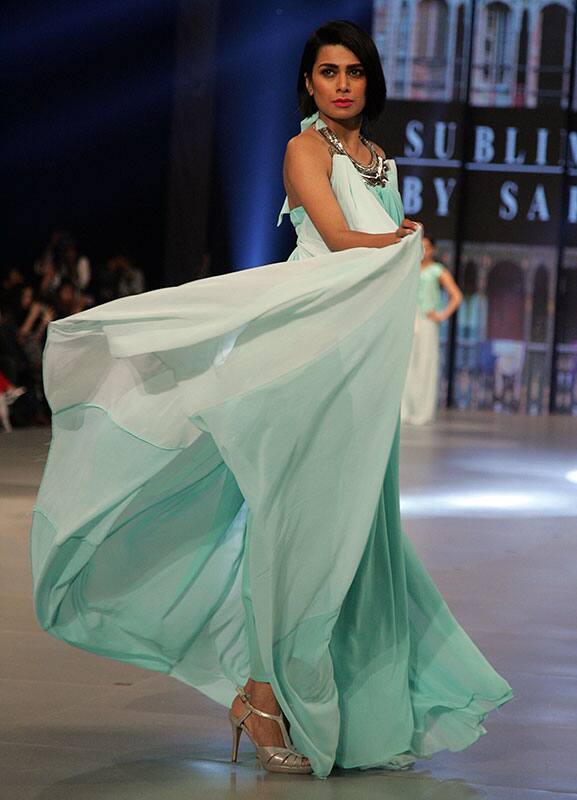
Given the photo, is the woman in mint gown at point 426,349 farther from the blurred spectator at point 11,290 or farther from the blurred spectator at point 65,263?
the blurred spectator at point 11,290

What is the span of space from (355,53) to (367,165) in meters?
0.18

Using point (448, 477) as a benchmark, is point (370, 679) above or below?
above

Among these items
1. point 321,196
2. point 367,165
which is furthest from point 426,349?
point 321,196

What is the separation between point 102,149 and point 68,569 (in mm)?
9956

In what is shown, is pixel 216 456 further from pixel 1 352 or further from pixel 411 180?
pixel 411 180

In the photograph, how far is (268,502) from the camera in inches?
88.0

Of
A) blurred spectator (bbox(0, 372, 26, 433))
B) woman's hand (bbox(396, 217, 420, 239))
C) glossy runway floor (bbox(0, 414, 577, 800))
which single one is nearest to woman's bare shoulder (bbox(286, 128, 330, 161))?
woman's hand (bbox(396, 217, 420, 239))

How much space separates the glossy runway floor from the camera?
2.26m

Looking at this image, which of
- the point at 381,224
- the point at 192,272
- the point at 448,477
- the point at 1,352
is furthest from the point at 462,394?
the point at 381,224

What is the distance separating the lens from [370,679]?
94.0 inches

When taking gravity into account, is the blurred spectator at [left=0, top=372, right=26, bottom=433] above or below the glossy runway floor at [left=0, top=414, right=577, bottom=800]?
below

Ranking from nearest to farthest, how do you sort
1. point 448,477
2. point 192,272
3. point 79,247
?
point 448,477, point 79,247, point 192,272

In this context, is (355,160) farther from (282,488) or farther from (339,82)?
(282,488)

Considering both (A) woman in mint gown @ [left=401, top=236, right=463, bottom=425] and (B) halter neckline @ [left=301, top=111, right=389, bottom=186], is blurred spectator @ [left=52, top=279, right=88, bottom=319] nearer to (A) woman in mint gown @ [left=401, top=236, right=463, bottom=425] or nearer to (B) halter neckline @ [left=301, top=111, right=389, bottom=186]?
(A) woman in mint gown @ [left=401, top=236, right=463, bottom=425]
